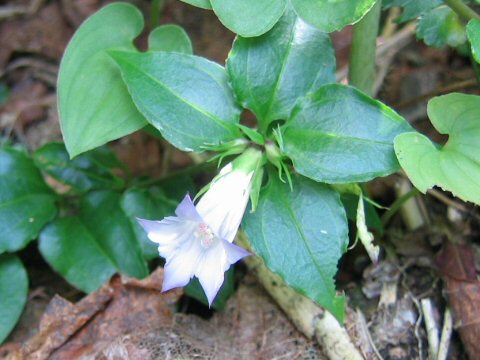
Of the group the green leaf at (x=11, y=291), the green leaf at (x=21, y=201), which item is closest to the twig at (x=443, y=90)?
the green leaf at (x=21, y=201)

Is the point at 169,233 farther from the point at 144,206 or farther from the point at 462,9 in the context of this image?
the point at 462,9

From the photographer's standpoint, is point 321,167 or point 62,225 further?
point 62,225

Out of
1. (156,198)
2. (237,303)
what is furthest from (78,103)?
(237,303)

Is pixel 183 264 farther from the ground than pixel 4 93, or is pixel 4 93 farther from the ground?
pixel 183 264

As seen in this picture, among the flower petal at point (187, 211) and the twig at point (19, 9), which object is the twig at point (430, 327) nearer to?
the flower petal at point (187, 211)

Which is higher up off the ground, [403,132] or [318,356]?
[403,132]

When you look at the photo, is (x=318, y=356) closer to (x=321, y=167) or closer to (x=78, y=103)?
(x=321, y=167)

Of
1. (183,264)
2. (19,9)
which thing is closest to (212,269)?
(183,264)
